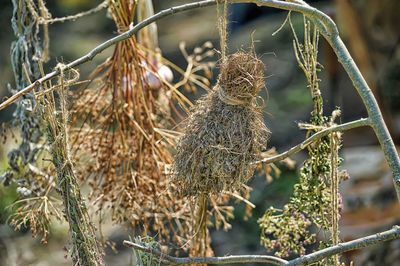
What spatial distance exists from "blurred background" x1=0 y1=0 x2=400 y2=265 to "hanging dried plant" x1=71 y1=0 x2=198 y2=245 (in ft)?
1.86

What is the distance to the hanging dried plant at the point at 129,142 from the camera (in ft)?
4.47

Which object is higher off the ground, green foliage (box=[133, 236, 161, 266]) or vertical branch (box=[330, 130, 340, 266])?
vertical branch (box=[330, 130, 340, 266])

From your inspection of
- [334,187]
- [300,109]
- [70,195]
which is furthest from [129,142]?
[300,109]

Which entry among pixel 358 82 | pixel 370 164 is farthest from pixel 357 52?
pixel 358 82

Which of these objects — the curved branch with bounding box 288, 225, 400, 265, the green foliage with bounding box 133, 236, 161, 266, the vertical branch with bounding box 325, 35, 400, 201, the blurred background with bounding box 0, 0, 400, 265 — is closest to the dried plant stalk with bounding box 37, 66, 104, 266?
the green foliage with bounding box 133, 236, 161, 266

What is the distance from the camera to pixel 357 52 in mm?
2633

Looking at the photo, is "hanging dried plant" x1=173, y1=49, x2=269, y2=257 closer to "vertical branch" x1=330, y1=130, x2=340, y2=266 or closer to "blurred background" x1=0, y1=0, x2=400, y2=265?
"vertical branch" x1=330, y1=130, x2=340, y2=266

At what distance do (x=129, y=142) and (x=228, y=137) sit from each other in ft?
1.75

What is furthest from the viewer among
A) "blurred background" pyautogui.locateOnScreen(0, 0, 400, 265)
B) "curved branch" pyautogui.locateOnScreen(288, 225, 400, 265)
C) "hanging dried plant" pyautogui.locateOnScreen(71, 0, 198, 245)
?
"blurred background" pyautogui.locateOnScreen(0, 0, 400, 265)

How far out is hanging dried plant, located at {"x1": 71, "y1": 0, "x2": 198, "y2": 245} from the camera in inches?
53.7

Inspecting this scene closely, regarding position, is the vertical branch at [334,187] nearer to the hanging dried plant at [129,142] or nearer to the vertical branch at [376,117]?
the vertical branch at [376,117]

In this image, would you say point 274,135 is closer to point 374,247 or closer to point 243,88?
point 374,247

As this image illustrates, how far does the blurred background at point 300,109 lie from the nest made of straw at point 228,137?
978 millimetres

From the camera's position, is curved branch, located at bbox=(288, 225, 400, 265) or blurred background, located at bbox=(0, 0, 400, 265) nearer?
curved branch, located at bbox=(288, 225, 400, 265)
